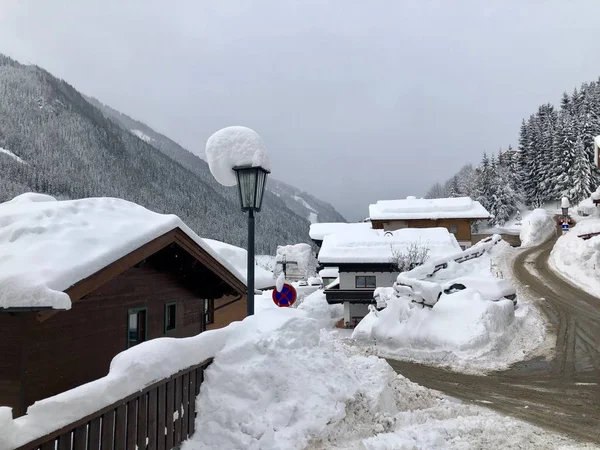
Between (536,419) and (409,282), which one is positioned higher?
(409,282)

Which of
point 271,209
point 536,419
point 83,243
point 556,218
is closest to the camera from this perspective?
point 83,243

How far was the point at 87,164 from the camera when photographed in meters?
116

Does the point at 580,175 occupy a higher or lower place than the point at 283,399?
higher

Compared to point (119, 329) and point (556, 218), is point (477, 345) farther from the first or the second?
point (556, 218)

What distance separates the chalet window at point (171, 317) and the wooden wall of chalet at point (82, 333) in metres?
0.16

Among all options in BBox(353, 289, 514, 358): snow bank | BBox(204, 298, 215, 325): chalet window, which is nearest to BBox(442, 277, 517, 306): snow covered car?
BBox(353, 289, 514, 358): snow bank

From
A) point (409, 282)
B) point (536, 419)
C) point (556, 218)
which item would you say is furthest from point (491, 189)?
point (536, 419)

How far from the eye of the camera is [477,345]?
59.9ft

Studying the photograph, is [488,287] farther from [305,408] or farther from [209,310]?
[305,408]

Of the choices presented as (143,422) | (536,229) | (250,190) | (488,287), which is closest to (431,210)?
(536,229)

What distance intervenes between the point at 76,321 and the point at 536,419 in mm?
9650

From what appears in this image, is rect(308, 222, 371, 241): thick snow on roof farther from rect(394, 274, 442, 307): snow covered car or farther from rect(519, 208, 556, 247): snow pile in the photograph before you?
rect(394, 274, 442, 307): snow covered car

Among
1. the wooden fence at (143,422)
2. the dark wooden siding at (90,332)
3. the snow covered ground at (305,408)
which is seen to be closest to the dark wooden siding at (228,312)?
the dark wooden siding at (90,332)

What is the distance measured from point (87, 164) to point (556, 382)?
123 meters
